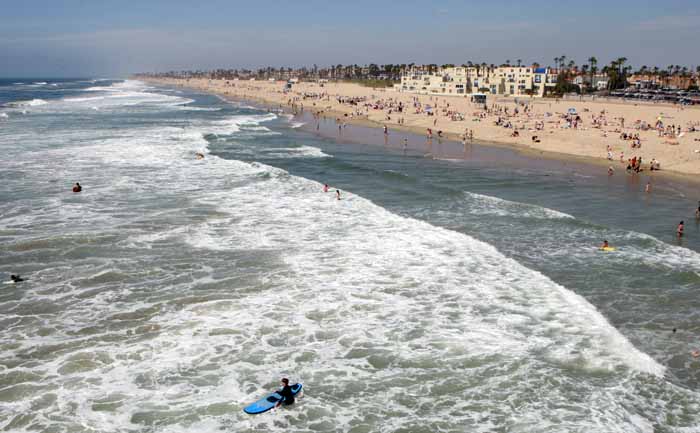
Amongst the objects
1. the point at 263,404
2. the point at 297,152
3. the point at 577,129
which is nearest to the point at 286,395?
the point at 263,404

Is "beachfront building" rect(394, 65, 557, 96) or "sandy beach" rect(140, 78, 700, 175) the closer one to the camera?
"sandy beach" rect(140, 78, 700, 175)

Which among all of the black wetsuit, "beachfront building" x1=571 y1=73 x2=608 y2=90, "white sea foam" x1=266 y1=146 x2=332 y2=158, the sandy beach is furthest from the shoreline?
"beachfront building" x1=571 y1=73 x2=608 y2=90

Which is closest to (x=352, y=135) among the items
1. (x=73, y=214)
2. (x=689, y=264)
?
(x=73, y=214)

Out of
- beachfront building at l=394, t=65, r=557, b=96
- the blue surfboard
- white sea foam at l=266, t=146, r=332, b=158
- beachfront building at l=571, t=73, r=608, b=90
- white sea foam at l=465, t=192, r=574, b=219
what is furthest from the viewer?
beachfront building at l=571, t=73, r=608, b=90

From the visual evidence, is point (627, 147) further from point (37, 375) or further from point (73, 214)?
point (37, 375)

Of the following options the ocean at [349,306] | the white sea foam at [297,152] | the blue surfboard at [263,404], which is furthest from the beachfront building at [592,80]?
the blue surfboard at [263,404]

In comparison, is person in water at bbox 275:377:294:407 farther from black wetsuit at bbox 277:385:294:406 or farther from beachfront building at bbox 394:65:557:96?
beachfront building at bbox 394:65:557:96
